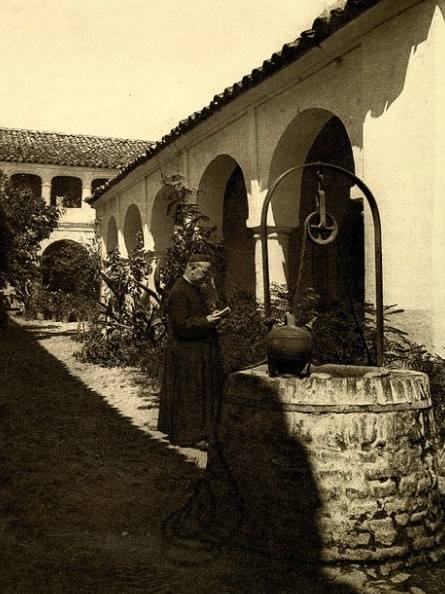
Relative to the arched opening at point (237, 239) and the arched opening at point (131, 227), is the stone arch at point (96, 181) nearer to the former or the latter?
the arched opening at point (131, 227)

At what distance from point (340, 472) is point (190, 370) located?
216cm

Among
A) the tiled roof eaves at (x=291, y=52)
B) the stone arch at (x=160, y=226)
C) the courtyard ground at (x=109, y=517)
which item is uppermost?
the tiled roof eaves at (x=291, y=52)

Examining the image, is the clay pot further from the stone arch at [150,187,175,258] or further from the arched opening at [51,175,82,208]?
the arched opening at [51,175,82,208]

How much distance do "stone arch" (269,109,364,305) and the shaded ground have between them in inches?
138

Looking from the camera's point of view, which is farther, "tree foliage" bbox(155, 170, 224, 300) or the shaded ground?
"tree foliage" bbox(155, 170, 224, 300)

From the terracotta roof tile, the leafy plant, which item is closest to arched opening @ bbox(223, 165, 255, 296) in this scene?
the leafy plant

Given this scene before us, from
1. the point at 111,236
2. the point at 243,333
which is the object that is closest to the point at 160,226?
the point at 111,236

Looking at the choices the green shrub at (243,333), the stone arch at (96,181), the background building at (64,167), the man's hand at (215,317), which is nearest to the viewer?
the man's hand at (215,317)

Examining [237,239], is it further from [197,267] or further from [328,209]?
[197,267]

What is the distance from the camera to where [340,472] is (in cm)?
337

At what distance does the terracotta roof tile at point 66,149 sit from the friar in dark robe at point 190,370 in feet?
64.8

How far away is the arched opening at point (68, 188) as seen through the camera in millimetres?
25594

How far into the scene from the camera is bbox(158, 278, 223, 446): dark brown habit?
5.27m

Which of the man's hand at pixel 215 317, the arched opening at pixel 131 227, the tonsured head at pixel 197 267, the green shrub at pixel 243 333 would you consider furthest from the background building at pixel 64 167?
the man's hand at pixel 215 317
